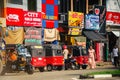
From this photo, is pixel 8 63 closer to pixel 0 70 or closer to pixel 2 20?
pixel 0 70

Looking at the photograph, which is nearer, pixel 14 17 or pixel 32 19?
pixel 14 17

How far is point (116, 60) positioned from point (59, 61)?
6.34 metres

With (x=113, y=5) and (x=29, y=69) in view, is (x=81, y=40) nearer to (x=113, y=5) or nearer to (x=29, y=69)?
(x=113, y=5)

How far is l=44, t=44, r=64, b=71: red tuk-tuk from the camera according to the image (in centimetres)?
3231

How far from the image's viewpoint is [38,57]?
3125 centimetres

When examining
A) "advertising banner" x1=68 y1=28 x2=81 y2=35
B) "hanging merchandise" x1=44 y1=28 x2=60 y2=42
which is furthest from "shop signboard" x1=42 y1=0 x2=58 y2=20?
"advertising banner" x1=68 y1=28 x2=81 y2=35

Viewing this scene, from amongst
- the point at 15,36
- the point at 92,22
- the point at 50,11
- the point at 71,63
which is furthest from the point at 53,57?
the point at 92,22

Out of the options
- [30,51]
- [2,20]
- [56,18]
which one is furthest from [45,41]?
[30,51]

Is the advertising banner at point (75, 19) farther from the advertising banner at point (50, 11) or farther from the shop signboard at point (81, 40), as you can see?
the advertising banner at point (50, 11)

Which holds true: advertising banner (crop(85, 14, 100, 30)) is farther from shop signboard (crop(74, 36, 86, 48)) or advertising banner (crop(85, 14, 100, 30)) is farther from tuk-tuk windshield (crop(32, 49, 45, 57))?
tuk-tuk windshield (crop(32, 49, 45, 57))

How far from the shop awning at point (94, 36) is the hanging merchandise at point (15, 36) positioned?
28.6ft

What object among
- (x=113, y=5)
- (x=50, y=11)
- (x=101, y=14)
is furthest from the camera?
(x=113, y=5)

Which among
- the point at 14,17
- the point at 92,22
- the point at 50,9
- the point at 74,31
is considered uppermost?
the point at 50,9

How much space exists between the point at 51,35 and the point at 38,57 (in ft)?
28.8
